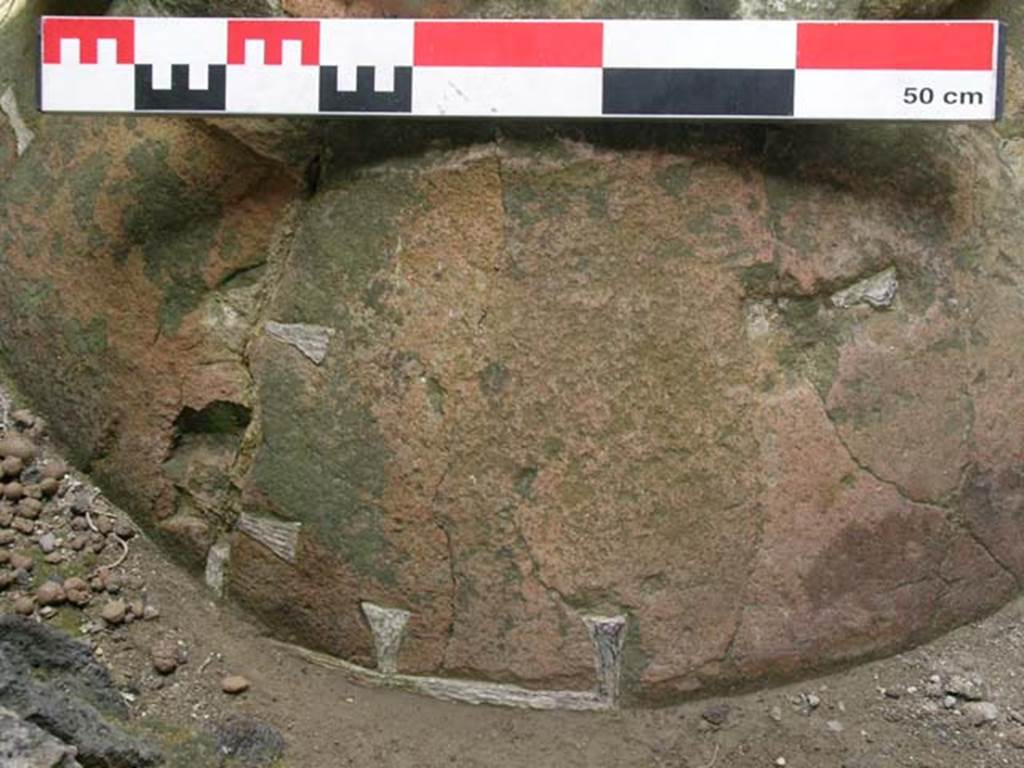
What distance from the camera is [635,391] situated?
2.12m

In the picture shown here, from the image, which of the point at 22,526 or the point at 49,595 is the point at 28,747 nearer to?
the point at 49,595

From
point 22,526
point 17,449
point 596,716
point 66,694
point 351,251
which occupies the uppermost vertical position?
point 351,251

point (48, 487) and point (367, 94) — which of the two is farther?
point (48, 487)

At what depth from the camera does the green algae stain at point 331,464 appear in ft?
7.12

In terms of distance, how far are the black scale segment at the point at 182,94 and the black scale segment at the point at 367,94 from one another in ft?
0.52

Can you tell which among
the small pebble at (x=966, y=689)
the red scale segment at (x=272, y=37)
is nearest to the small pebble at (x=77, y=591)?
the red scale segment at (x=272, y=37)

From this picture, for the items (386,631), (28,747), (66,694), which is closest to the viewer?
(28,747)

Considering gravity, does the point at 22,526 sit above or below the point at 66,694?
above

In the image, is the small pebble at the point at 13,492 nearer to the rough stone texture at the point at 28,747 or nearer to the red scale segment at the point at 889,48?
the rough stone texture at the point at 28,747

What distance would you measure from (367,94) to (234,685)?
35.8 inches

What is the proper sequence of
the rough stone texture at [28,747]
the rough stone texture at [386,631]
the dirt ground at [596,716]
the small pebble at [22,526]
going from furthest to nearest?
the small pebble at [22,526] → the rough stone texture at [386,631] → the dirt ground at [596,716] → the rough stone texture at [28,747]

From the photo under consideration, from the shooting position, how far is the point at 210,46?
2.16 m

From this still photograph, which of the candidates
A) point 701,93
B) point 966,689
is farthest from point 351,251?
point 966,689

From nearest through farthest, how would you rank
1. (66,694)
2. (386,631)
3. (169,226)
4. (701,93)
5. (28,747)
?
(28,747), (66,694), (701,93), (386,631), (169,226)
